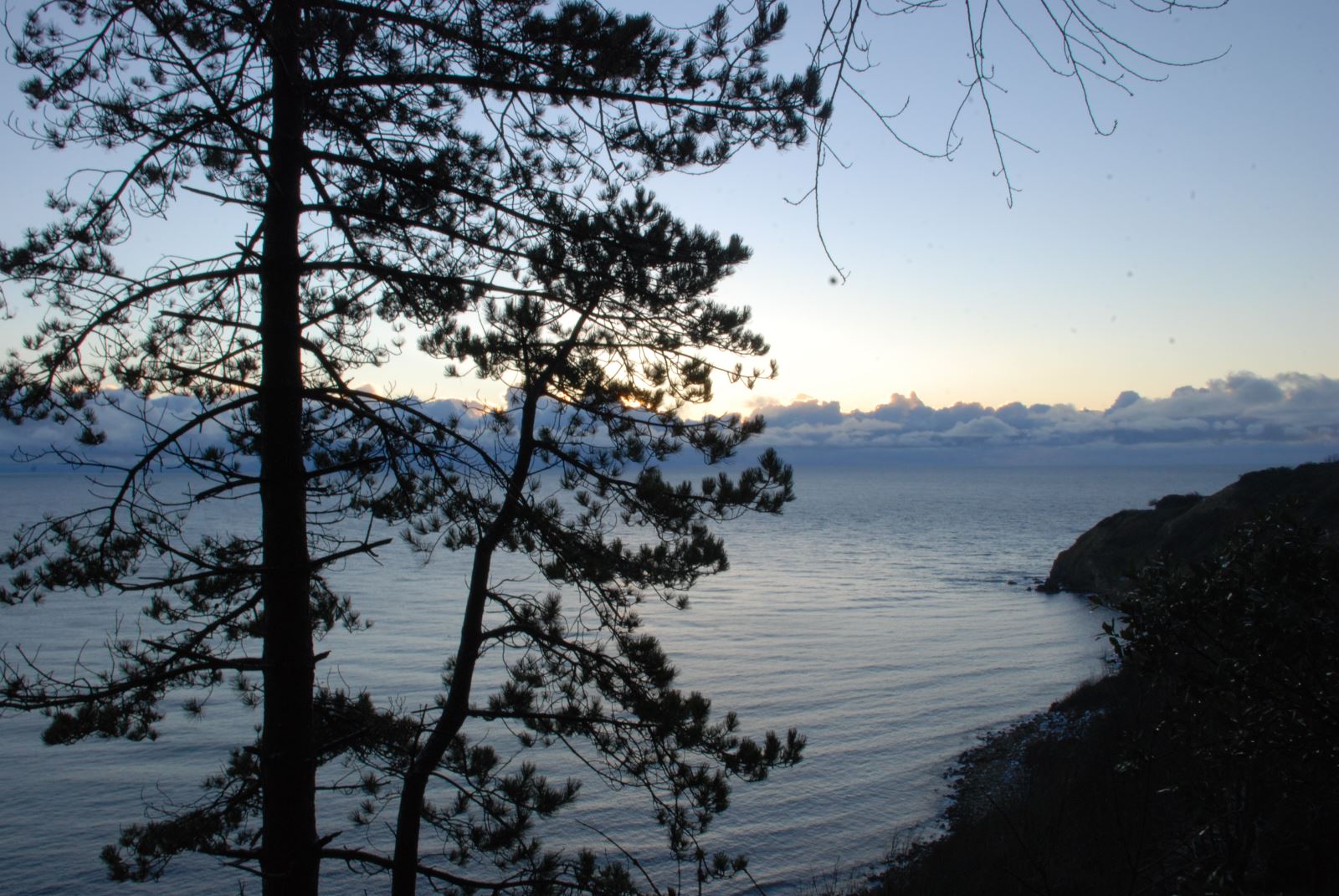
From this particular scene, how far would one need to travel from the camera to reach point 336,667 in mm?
21812

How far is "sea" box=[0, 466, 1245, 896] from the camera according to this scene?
486 inches

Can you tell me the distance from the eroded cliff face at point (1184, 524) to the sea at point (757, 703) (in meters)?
1.75

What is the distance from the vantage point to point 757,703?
1984 cm

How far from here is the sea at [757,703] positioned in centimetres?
1234

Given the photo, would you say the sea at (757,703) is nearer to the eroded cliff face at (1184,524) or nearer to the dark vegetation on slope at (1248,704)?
the dark vegetation on slope at (1248,704)

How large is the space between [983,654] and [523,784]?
75.3 feet

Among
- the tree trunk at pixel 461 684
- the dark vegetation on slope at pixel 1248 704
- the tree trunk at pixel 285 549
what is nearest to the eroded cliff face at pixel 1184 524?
the dark vegetation on slope at pixel 1248 704

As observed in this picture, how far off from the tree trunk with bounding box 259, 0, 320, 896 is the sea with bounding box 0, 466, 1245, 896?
3.00 feet

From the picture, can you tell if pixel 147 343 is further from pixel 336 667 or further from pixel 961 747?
pixel 336 667

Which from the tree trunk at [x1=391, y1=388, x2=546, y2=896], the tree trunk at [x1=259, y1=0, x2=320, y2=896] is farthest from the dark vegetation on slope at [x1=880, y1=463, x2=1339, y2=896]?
the tree trunk at [x1=259, y1=0, x2=320, y2=896]

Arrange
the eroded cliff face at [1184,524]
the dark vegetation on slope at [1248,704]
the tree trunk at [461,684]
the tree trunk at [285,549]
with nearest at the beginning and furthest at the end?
the dark vegetation on slope at [1248,704], the tree trunk at [285,549], the tree trunk at [461,684], the eroded cliff face at [1184,524]

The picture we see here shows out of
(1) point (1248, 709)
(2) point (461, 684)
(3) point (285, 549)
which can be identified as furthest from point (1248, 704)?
(3) point (285, 549)

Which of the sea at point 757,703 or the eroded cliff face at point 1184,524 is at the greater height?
the eroded cliff face at point 1184,524

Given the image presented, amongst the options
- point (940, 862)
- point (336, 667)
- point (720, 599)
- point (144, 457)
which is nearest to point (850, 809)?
point (940, 862)
